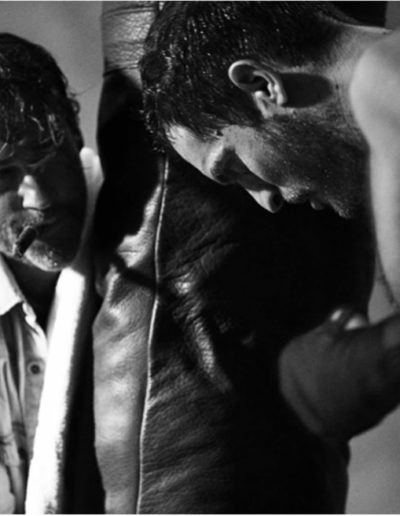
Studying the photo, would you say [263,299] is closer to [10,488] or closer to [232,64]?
[232,64]

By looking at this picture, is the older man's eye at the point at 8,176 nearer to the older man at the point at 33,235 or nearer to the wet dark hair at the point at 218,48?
the older man at the point at 33,235

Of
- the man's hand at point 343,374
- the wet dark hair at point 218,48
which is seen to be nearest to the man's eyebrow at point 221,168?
the wet dark hair at point 218,48

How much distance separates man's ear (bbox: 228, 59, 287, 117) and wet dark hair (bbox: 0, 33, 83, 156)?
7.9 inches

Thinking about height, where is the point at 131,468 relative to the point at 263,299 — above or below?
below

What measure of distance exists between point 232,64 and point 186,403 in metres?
0.27

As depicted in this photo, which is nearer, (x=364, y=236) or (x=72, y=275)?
(x=364, y=236)

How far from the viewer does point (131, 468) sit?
0.94 metres

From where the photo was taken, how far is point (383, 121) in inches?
30.7

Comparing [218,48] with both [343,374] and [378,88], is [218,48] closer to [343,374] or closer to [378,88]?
[378,88]

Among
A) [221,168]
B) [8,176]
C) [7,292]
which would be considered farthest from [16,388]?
[221,168]

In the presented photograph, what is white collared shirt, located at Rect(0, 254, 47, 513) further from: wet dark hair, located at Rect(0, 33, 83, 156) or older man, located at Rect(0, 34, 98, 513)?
wet dark hair, located at Rect(0, 33, 83, 156)

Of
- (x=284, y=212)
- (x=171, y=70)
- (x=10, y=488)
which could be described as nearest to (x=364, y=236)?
(x=284, y=212)

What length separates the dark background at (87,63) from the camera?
904mm

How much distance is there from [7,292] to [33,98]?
6.5 inches
